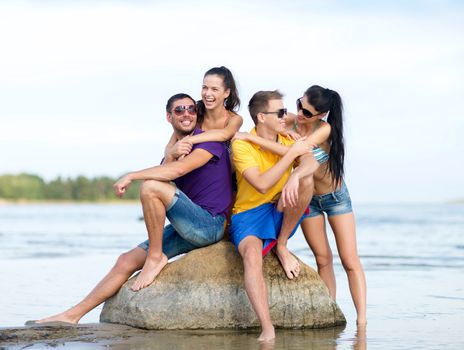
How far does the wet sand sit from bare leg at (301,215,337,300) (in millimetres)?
742

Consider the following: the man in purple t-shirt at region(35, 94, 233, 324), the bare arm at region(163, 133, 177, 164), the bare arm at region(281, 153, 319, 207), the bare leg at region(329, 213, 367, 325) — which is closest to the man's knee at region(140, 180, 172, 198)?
the man in purple t-shirt at region(35, 94, 233, 324)

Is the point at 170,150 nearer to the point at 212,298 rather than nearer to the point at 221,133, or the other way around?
the point at 221,133

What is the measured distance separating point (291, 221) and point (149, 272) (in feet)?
4.15

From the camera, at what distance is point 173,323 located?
23.5ft

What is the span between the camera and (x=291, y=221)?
705cm

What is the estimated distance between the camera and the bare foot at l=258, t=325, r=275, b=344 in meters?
6.62

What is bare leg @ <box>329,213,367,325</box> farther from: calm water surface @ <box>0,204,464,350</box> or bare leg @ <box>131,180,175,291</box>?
bare leg @ <box>131,180,175,291</box>

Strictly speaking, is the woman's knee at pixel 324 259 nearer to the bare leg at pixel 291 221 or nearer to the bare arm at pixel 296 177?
the bare leg at pixel 291 221

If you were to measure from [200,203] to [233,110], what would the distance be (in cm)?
91

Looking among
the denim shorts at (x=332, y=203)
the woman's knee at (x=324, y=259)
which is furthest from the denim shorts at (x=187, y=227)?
the woman's knee at (x=324, y=259)

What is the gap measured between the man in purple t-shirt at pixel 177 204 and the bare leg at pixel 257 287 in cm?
51

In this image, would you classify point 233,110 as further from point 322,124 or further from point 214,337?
point 214,337

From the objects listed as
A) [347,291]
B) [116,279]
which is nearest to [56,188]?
[347,291]

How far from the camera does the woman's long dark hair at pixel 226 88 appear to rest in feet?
23.8
